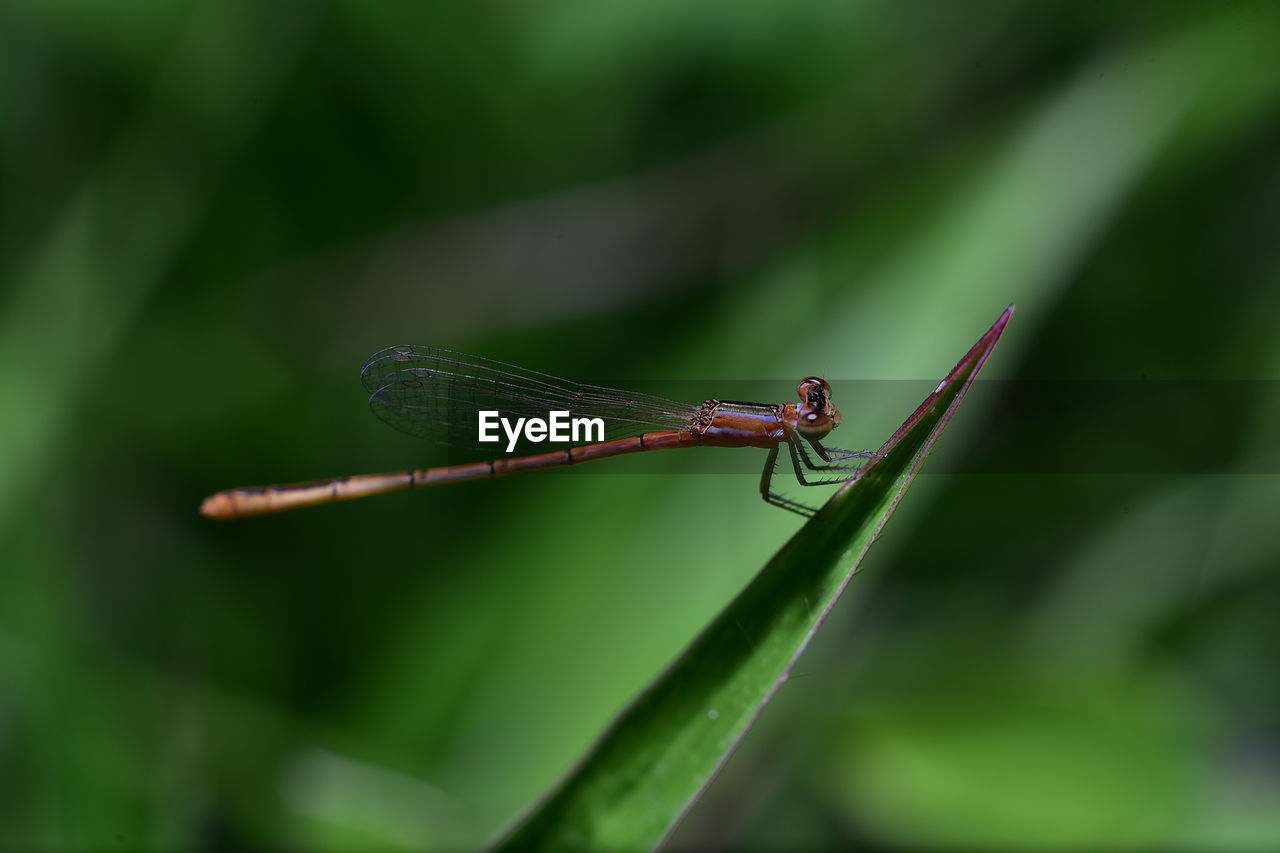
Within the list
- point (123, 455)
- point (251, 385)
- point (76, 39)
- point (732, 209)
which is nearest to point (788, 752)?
point (732, 209)

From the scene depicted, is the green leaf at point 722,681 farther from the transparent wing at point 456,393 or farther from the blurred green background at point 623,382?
the transparent wing at point 456,393

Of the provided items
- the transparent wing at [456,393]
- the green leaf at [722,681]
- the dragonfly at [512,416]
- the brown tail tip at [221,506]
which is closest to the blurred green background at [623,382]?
the dragonfly at [512,416]

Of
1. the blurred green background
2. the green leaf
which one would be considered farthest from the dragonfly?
the green leaf

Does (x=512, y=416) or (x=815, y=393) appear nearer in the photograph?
(x=815, y=393)

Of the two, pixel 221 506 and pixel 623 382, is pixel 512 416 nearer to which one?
pixel 623 382

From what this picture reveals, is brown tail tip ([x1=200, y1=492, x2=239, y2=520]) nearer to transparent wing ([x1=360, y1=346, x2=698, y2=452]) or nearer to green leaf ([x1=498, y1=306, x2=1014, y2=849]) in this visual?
transparent wing ([x1=360, y1=346, x2=698, y2=452])

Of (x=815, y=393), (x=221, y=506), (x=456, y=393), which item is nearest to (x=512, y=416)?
(x=456, y=393)

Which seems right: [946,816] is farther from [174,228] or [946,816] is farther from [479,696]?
[174,228]
